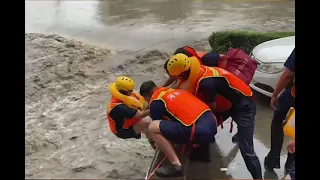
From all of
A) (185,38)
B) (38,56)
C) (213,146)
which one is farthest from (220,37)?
(38,56)

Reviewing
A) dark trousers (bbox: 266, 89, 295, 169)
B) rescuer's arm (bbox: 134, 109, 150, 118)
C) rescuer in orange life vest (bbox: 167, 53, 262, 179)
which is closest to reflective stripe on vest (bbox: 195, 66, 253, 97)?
rescuer in orange life vest (bbox: 167, 53, 262, 179)

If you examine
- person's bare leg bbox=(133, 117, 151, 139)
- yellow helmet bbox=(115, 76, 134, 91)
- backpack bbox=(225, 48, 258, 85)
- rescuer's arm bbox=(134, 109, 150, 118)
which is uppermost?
backpack bbox=(225, 48, 258, 85)

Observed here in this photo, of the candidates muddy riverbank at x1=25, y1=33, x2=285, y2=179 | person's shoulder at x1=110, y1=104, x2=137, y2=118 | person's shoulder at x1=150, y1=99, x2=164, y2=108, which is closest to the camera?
person's shoulder at x1=150, y1=99, x2=164, y2=108

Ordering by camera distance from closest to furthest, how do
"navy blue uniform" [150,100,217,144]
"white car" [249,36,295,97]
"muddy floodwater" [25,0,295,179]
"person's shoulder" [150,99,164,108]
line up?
"navy blue uniform" [150,100,217,144] < "person's shoulder" [150,99,164,108] < "muddy floodwater" [25,0,295,179] < "white car" [249,36,295,97]

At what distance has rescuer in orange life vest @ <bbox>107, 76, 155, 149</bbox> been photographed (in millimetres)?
4723

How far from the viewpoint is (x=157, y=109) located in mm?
4277

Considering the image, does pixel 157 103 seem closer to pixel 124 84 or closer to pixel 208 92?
pixel 208 92

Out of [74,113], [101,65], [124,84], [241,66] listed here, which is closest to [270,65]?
[241,66]

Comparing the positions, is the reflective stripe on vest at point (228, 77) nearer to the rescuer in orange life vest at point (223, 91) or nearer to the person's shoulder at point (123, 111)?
the rescuer in orange life vest at point (223, 91)

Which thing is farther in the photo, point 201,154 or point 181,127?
point 201,154

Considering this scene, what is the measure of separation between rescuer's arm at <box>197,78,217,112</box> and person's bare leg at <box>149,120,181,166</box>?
515 millimetres

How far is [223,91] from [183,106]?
48cm

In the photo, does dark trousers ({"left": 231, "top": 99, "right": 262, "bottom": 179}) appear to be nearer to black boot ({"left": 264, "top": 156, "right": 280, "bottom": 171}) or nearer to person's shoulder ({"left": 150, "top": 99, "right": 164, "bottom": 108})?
black boot ({"left": 264, "top": 156, "right": 280, "bottom": 171})
